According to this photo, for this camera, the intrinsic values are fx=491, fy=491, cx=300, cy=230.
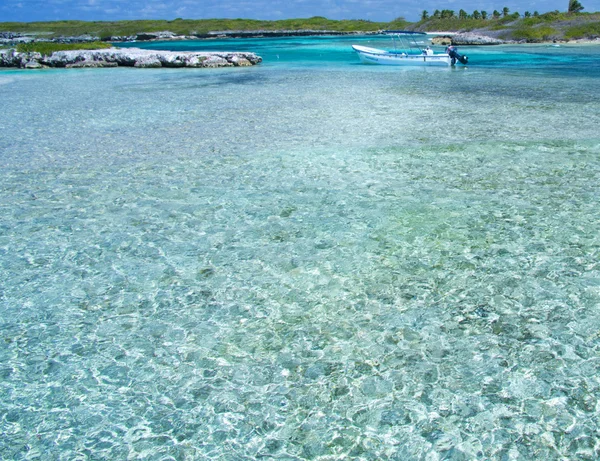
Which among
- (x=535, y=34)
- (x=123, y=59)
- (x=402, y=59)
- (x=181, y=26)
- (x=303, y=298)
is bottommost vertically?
(x=303, y=298)

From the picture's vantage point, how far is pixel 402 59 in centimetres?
3569

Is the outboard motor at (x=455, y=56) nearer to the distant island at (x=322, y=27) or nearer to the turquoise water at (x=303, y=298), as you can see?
the turquoise water at (x=303, y=298)

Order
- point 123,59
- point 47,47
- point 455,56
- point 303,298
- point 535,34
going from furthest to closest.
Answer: point 535,34, point 47,47, point 123,59, point 455,56, point 303,298

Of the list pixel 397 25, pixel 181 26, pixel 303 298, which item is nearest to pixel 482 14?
pixel 397 25

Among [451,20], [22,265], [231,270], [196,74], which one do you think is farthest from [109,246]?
[451,20]

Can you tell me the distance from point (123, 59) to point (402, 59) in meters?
21.1

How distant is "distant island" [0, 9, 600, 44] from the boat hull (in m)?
41.3

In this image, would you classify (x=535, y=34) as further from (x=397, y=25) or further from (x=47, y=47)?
(x=397, y=25)

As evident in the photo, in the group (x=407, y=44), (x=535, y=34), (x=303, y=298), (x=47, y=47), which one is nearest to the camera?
(x=303, y=298)

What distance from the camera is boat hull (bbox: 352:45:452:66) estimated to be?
113ft

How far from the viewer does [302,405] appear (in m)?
4.02

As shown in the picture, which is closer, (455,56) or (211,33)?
(455,56)

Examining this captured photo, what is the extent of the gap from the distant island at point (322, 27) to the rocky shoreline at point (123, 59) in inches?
1965

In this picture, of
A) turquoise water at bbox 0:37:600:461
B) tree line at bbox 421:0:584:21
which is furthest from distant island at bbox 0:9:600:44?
turquoise water at bbox 0:37:600:461
